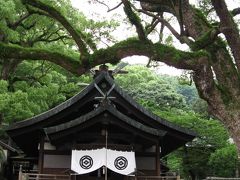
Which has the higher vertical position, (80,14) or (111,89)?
(80,14)

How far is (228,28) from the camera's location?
7895 millimetres

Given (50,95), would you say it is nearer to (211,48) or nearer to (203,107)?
(211,48)

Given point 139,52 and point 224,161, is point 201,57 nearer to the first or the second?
point 139,52

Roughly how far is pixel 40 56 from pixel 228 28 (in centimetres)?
428

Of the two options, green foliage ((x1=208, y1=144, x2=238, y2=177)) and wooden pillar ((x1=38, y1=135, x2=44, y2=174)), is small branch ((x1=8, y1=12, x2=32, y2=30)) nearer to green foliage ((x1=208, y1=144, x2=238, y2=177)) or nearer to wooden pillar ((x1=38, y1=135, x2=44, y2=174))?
wooden pillar ((x1=38, y1=135, x2=44, y2=174))

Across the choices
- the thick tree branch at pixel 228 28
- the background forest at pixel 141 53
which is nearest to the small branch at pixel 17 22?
the background forest at pixel 141 53

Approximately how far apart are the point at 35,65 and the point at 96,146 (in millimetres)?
10165

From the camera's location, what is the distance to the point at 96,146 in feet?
36.7

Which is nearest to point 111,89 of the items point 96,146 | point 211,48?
point 96,146

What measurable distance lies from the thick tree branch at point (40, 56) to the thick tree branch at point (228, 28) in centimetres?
331

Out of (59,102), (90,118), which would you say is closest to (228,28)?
(90,118)

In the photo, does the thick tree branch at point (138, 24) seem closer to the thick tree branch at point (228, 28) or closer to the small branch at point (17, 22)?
the thick tree branch at point (228, 28)

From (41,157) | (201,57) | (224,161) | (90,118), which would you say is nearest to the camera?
(201,57)

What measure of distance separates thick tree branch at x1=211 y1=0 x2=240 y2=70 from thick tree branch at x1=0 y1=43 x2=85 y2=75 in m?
3.31
